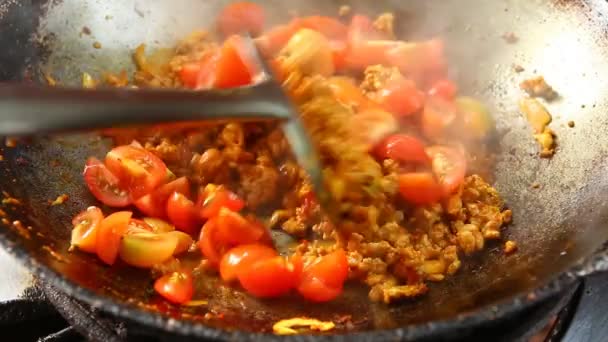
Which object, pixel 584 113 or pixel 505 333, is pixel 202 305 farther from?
pixel 584 113

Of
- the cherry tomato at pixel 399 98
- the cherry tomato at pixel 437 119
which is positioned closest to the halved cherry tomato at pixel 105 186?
the cherry tomato at pixel 399 98

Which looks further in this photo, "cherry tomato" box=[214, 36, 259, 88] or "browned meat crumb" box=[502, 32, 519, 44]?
"browned meat crumb" box=[502, 32, 519, 44]

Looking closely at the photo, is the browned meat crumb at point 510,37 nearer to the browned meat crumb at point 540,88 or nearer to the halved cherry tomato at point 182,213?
the browned meat crumb at point 540,88

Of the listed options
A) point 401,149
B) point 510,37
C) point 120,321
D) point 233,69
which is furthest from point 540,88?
point 120,321

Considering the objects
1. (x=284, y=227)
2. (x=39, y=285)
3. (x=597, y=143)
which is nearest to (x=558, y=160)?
(x=597, y=143)

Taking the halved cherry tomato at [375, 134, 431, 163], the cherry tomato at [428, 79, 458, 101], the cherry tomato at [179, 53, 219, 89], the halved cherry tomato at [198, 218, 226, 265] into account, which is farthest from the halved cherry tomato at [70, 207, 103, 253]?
the cherry tomato at [428, 79, 458, 101]

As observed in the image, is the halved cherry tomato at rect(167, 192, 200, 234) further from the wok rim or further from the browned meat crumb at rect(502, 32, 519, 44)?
the browned meat crumb at rect(502, 32, 519, 44)
